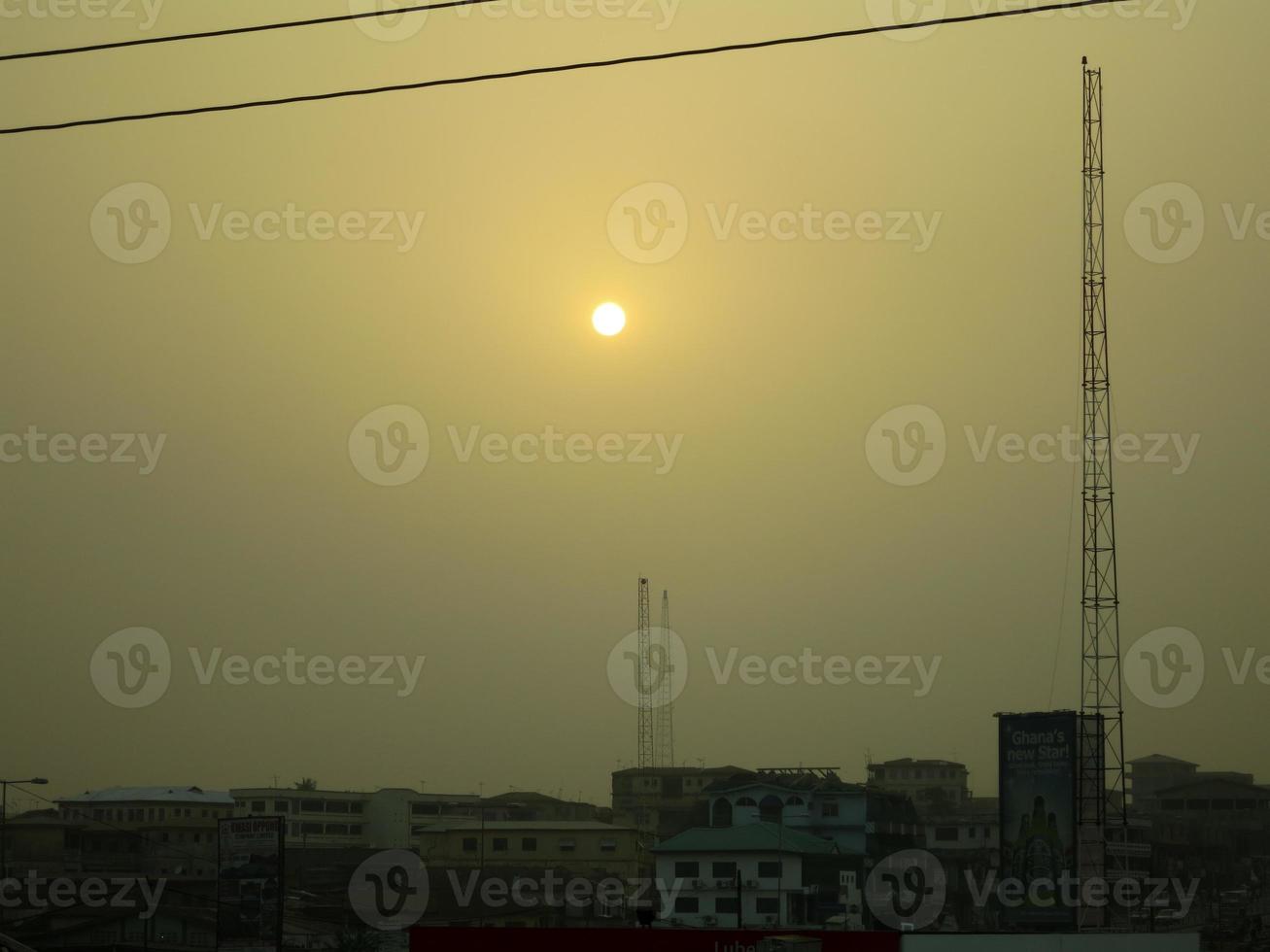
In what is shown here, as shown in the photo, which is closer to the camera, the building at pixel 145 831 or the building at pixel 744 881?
the building at pixel 744 881

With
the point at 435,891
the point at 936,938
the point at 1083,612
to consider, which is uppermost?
the point at 1083,612

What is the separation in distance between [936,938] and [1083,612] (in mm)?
34928

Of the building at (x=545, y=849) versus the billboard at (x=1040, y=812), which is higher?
the billboard at (x=1040, y=812)

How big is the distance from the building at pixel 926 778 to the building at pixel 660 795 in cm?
1519

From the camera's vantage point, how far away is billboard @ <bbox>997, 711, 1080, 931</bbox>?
7288cm

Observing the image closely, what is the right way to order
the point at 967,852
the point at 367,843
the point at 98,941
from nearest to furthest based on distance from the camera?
the point at 98,941 < the point at 967,852 < the point at 367,843

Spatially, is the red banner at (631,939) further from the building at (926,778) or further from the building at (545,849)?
the building at (926,778)

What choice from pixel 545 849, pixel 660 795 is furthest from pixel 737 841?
pixel 660 795

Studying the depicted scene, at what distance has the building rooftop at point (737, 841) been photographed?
3287 inches

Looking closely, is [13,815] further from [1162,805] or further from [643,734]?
[1162,805]

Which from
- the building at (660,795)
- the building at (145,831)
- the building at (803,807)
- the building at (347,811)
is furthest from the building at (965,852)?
the building at (145,831)

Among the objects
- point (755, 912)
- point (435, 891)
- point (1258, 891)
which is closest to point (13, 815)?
point (435, 891)

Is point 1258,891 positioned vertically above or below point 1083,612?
below

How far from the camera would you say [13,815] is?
108062 millimetres
